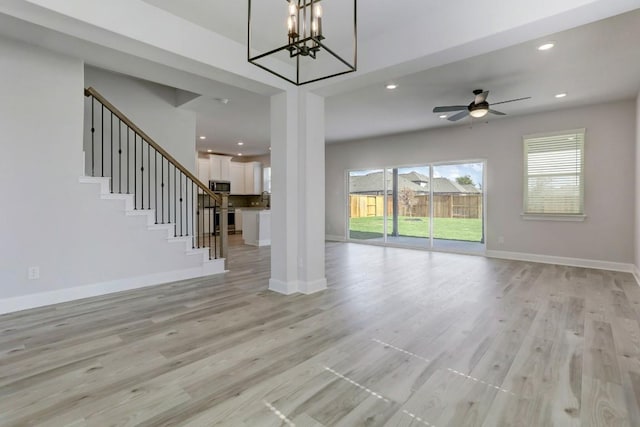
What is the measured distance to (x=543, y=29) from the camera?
240 cm

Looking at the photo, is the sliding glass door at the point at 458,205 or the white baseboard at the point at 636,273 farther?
the sliding glass door at the point at 458,205

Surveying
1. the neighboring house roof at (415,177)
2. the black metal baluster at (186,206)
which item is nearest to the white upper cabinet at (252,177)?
the neighboring house roof at (415,177)

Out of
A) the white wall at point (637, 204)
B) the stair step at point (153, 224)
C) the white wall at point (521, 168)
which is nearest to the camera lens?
the stair step at point (153, 224)

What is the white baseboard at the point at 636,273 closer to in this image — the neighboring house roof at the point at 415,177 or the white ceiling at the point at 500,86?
the white ceiling at the point at 500,86

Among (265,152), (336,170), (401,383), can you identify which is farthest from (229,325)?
(265,152)

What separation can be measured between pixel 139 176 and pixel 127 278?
194 centimetres

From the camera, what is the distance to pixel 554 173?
19.3 feet

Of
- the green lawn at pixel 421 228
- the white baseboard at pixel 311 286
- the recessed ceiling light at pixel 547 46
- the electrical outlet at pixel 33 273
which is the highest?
the recessed ceiling light at pixel 547 46

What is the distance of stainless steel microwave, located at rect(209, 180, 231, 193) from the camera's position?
1039cm

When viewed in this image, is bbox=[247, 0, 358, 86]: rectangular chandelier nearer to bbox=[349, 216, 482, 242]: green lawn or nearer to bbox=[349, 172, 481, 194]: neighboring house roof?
bbox=[349, 172, 481, 194]: neighboring house roof

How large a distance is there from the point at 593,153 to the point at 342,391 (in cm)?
625

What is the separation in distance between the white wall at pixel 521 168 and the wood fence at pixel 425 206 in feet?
1.42

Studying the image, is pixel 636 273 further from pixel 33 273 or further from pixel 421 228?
pixel 33 273

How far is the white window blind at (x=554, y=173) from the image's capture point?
5668 millimetres
